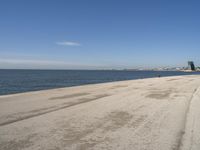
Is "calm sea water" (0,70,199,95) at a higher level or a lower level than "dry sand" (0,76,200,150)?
lower

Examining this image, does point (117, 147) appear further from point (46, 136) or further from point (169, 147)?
point (46, 136)

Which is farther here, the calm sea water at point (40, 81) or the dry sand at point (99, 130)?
the calm sea water at point (40, 81)

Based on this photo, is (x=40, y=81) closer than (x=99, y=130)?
No

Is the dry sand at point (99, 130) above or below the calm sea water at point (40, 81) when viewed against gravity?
above

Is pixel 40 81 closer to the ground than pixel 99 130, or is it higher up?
closer to the ground

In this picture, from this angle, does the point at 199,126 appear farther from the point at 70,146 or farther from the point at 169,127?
the point at 70,146

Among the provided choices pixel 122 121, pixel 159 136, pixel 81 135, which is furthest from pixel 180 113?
pixel 81 135

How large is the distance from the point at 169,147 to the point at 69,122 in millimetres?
3419

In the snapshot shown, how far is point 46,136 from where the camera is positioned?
5719 mm

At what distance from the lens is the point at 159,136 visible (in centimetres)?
591

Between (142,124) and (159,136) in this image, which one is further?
(142,124)

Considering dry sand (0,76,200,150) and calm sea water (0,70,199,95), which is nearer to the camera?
dry sand (0,76,200,150)

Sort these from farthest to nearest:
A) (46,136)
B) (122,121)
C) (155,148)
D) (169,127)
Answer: (122,121) → (169,127) → (46,136) → (155,148)

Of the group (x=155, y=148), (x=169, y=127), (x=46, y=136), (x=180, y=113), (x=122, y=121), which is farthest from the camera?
(x=180, y=113)
